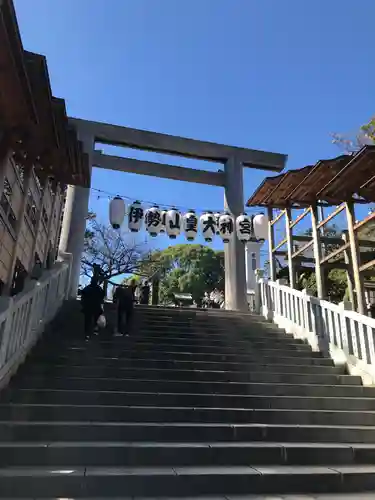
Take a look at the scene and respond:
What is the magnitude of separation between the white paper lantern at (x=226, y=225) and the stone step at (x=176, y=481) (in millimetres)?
8645

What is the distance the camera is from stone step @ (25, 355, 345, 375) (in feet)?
20.3

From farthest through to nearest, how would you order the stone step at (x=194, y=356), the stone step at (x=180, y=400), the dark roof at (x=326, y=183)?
the dark roof at (x=326, y=183) → the stone step at (x=194, y=356) → the stone step at (x=180, y=400)

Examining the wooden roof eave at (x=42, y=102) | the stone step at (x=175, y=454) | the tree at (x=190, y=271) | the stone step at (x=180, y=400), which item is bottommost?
the stone step at (x=175, y=454)

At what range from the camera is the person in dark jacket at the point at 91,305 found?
740 cm

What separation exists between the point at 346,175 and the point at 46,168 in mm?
6583

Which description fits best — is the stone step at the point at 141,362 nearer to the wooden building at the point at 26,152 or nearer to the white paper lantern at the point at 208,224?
the wooden building at the point at 26,152

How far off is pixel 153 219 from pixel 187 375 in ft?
21.1

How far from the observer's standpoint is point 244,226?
12.2 m

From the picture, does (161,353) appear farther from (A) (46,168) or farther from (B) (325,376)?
(A) (46,168)

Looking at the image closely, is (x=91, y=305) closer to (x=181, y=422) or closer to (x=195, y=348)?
(x=195, y=348)

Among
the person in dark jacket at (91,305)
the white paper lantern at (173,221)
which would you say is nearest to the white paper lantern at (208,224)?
the white paper lantern at (173,221)

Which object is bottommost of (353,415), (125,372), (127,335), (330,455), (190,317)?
(330,455)

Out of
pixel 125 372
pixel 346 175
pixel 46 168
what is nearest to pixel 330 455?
pixel 125 372

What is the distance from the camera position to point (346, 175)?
8586 millimetres
